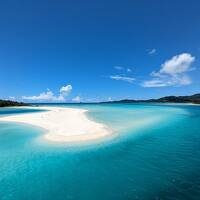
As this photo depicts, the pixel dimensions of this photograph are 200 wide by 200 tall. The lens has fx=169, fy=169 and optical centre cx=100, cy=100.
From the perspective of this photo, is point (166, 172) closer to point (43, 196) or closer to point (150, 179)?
point (150, 179)

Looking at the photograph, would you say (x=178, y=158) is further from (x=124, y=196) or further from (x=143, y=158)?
(x=124, y=196)

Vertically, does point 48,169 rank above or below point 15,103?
below

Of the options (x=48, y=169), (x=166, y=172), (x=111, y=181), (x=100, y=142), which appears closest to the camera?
(x=111, y=181)

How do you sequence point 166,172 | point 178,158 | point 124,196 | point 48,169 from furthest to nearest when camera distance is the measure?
point 178,158
point 48,169
point 166,172
point 124,196

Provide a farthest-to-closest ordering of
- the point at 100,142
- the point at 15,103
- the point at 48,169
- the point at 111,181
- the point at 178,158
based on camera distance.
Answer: the point at 15,103 → the point at 100,142 → the point at 178,158 → the point at 48,169 → the point at 111,181

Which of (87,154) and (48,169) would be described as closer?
(48,169)

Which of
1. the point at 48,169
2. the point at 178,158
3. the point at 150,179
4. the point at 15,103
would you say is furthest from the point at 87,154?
the point at 15,103

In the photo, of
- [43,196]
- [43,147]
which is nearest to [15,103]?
[43,147]

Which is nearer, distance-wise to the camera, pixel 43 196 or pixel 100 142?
pixel 43 196

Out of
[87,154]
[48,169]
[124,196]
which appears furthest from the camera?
[87,154]
